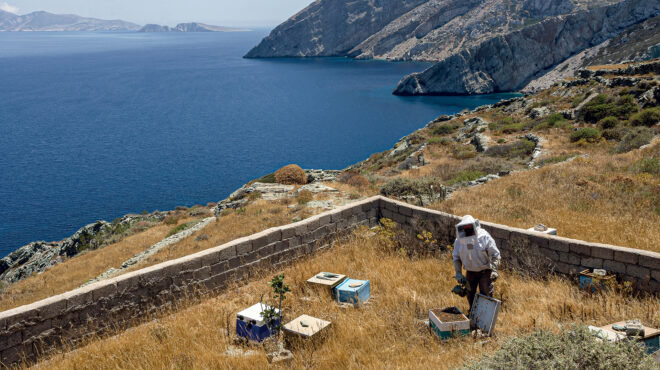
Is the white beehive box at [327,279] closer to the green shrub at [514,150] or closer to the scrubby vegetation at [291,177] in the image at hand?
the scrubby vegetation at [291,177]

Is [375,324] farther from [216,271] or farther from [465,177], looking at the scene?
[465,177]

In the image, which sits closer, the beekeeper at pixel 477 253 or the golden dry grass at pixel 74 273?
the beekeeper at pixel 477 253

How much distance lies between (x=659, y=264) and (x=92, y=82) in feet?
471

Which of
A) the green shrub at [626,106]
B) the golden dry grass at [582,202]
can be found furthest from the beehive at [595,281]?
the green shrub at [626,106]

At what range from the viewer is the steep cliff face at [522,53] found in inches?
4429

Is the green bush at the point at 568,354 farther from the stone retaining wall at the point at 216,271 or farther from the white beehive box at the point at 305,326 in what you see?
the stone retaining wall at the point at 216,271

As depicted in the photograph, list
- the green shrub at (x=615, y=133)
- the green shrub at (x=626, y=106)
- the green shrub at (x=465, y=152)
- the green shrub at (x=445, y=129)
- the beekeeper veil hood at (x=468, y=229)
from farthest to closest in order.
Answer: the green shrub at (x=445, y=129) → the green shrub at (x=465, y=152) → the green shrub at (x=626, y=106) → the green shrub at (x=615, y=133) → the beekeeper veil hood at (x=468, y=229)

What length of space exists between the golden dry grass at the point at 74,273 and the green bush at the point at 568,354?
17.6 m

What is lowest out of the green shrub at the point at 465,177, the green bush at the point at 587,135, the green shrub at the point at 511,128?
the green shrub at the point at 465,177

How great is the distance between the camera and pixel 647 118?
2692 centimetres

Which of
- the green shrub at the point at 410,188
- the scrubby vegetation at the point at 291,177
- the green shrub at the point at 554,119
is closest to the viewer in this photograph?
the green shrub at the point at 410,188

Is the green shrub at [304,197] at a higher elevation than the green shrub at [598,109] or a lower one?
lower

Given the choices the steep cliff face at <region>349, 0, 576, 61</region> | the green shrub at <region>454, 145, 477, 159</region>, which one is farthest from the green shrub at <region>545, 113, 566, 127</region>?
the steep cliff face at <region>349, 0, 576, 61</region>

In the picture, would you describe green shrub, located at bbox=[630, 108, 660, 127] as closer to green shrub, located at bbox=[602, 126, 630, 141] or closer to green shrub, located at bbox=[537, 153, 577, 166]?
green shrub, located at bbox=[602, 126, 630, 141]
